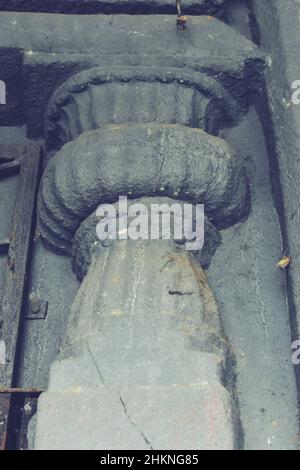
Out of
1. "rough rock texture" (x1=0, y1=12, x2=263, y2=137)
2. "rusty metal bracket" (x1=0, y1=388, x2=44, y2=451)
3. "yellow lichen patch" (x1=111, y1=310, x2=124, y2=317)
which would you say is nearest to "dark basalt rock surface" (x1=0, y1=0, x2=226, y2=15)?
"rough rock texture" (x1=0, y1=12, x2=263, y2=137)

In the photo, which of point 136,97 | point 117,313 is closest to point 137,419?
point 117,313

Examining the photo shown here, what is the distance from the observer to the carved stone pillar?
6.52 feet

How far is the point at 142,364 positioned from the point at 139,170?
74 cm

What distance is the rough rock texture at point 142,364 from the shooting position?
6.44 feet

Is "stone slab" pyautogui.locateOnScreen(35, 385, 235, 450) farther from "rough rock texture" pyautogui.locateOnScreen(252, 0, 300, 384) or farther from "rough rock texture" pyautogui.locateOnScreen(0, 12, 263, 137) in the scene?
Result: "rough rock texture" pyautogui.locateOnScreen(0, 12, 263, 137)

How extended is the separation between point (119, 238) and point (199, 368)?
0.61m

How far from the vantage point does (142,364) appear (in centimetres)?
209

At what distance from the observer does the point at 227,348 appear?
7.63 feet

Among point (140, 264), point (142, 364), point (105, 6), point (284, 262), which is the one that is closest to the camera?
point (142, 364)

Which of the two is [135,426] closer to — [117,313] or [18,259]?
[117,313]

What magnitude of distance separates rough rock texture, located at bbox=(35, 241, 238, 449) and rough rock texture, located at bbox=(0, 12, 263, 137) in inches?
32.7

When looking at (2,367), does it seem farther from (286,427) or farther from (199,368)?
(286,427)

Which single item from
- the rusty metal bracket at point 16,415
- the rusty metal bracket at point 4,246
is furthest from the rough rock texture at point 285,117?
the rusty metal bracket at point 4,246

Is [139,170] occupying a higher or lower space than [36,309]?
higher
